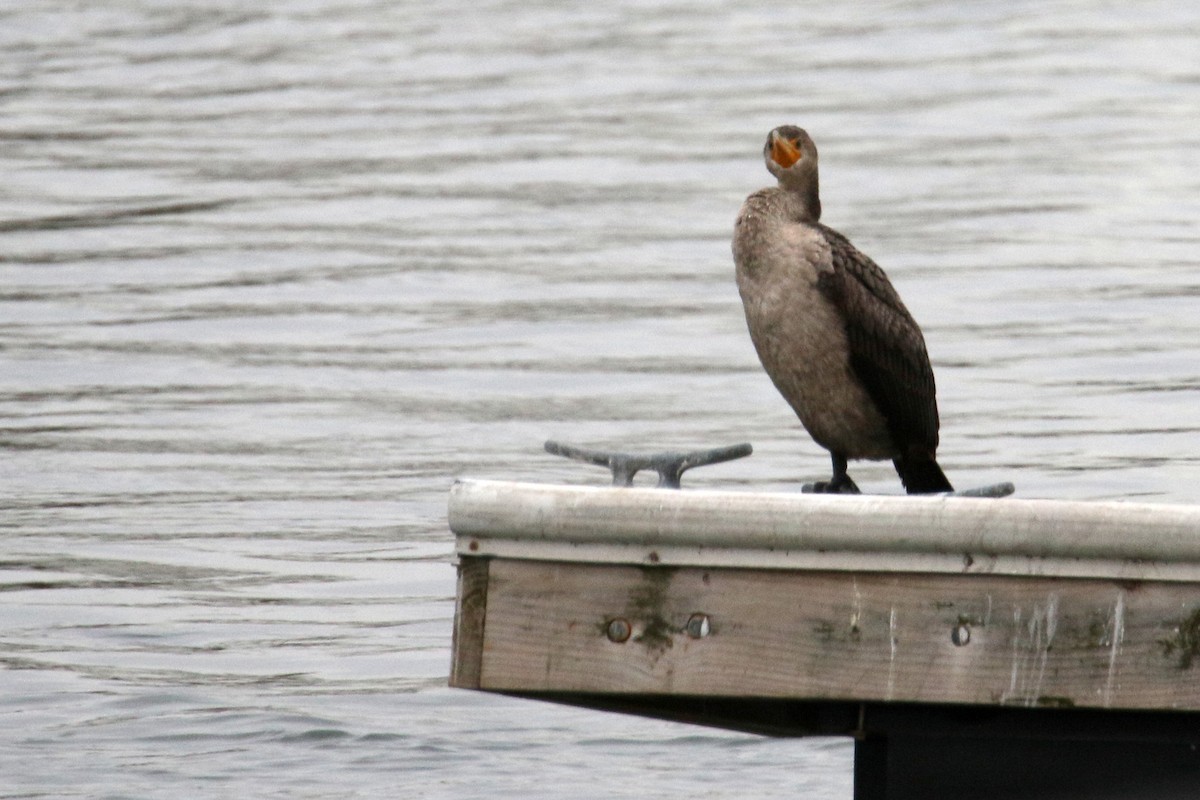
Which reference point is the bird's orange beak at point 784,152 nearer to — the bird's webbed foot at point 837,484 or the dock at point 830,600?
the bird's webbed foot at point 837,484

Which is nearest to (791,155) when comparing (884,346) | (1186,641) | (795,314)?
(795,314)

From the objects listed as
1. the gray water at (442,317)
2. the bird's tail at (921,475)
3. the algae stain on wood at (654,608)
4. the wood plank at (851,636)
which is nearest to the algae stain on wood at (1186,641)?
the wood plank at (851,636)

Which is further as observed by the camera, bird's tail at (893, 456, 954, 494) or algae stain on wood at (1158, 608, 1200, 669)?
bird's tail at (893, 456, 954, 494)

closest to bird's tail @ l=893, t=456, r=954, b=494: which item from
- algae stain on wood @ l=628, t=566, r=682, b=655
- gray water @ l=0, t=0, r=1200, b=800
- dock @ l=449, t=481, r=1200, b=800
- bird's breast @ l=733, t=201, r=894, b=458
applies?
bird's breast @ l=733, t=201, r=894, b=458

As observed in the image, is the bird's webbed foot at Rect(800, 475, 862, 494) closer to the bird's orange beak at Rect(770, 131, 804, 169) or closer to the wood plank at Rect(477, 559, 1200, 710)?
the bird's orange beak at Rect(770, 131, 804, 169)

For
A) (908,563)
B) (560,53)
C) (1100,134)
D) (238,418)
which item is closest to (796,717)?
(908,563)

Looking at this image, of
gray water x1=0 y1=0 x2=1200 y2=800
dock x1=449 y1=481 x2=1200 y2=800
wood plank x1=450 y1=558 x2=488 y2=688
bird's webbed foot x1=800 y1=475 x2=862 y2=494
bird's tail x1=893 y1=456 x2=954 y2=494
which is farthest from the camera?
gray water x1=0 y1=0 x2=1200 y2=800

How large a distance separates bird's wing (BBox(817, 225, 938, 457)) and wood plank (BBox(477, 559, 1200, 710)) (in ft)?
5.44

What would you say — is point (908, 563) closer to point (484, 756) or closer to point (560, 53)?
point (484, 756)

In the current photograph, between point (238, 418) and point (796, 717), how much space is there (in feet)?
25.3

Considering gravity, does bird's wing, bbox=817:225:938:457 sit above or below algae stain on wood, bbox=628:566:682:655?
above

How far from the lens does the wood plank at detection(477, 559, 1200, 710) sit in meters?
3.81

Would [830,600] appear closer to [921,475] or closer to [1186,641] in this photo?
[1186,641]

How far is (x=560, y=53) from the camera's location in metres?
23.9
